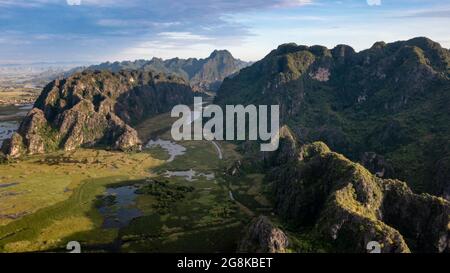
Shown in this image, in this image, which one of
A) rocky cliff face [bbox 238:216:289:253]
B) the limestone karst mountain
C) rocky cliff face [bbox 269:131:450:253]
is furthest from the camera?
rocky cliff face [bbox 269:131:450:253]

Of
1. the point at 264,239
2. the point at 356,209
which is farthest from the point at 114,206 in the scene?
the point at 356,209

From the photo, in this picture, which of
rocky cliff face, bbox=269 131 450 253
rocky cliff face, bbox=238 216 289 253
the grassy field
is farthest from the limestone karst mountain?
the grassy field

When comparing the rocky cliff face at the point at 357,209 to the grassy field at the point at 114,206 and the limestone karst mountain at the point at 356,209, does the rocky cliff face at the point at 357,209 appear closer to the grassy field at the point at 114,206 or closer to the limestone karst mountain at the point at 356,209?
the limestone karst mountain at the point at 356,209

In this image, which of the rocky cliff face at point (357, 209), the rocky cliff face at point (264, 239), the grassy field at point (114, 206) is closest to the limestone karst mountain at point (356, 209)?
the rocky cliff face at point (357, 209)

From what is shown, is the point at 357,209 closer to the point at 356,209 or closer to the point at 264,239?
the point at 356,209

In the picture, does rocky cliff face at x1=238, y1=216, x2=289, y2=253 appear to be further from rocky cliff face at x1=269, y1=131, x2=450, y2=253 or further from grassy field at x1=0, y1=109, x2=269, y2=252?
grassy field at x1=0, y1=109, x2=269, y2=252
